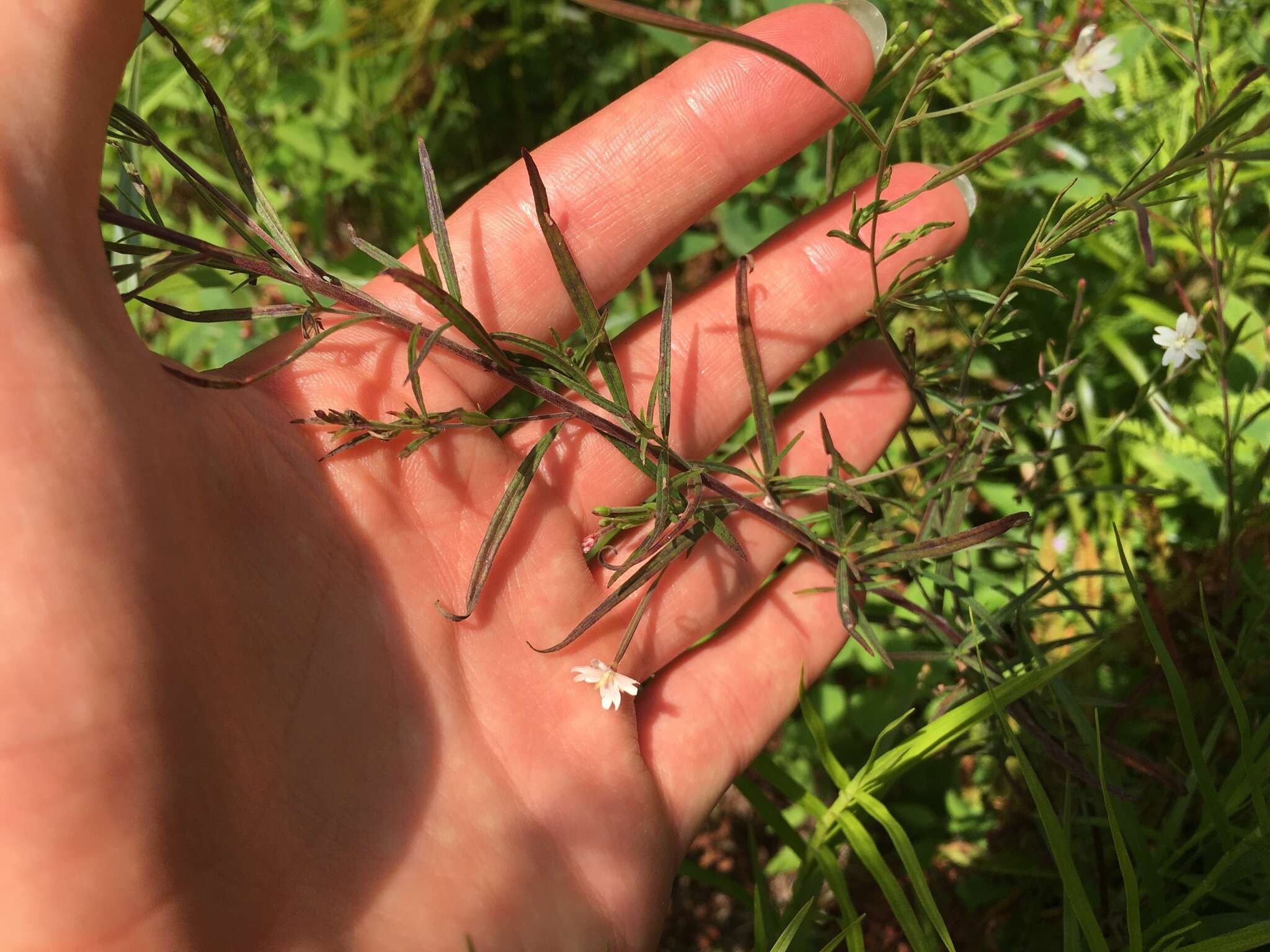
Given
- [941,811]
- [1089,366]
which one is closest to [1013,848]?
[941,811]

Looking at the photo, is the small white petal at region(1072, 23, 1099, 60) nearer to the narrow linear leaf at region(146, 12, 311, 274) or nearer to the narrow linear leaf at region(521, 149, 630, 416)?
the narrow linear leaf at region(521, 149, 630, 416)

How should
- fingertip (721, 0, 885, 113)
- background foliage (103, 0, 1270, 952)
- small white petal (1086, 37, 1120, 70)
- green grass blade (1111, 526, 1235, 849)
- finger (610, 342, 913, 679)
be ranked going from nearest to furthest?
1. green grass blade (1111, 526, 1235, 849)
2. small white petal (1086, 37, 1120, 70)
3. background foliage (103, 0, 1270, 952)
4. fingertip (721, 0, 885, 113)
5. finger (610, 342, 913, 679)

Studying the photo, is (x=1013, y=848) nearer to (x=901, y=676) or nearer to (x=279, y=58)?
(x=901, y=676)

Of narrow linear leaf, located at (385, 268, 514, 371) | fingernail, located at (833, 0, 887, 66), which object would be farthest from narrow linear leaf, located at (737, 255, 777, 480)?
fingernail, located at (833, 0, 887, 66)

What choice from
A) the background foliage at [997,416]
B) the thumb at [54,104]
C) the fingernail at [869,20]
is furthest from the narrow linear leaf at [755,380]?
the thumb at [54,104]

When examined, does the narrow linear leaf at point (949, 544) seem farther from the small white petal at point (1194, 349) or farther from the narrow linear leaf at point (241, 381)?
the narrow linear leaf at point (241, 381)

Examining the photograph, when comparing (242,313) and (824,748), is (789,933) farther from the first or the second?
(242,313)

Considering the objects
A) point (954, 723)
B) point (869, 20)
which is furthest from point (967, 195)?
point (954, 723)
